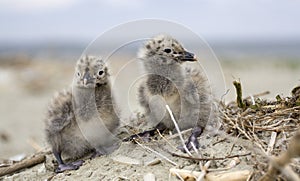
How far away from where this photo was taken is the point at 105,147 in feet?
11.2

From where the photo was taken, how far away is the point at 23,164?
3703mm

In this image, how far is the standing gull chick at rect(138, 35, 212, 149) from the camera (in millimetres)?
3273

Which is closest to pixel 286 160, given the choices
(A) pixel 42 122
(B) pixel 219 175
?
(B) pixel 219 175

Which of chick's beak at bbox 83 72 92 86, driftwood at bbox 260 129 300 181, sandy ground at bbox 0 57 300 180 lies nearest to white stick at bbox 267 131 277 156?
sandy ground at bbox 0 57 300 180

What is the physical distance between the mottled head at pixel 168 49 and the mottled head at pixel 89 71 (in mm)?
344

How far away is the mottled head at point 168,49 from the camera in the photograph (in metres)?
3.33

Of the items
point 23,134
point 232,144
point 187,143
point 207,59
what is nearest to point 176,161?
point 187,143

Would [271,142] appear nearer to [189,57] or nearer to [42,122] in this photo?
[189,57]

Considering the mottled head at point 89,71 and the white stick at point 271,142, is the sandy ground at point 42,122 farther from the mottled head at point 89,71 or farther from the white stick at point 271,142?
the mottled head at point 89,71

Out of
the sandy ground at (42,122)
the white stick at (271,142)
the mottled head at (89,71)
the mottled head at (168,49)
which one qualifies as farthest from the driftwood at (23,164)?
the white stick at (271,142)

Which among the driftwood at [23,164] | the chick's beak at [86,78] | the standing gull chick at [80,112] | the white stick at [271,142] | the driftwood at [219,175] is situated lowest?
the driftwood at [219,175]

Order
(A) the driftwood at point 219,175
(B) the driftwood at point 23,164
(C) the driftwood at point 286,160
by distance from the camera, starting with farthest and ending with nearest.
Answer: (B) the driftwood at point 23,164
(A) the driftwood at point 219,175
(C) the driftwood at point 286,160

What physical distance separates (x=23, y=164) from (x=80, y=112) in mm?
703

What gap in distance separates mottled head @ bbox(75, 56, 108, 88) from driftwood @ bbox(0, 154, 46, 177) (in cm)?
76
